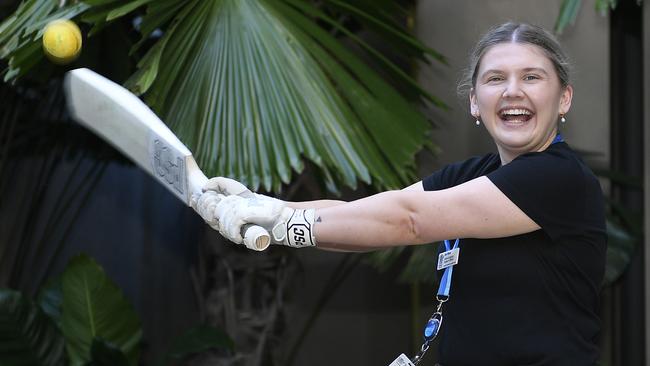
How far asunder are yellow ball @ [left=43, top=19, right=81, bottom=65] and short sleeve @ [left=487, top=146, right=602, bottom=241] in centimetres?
134

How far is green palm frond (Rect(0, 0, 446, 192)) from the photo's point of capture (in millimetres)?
2588

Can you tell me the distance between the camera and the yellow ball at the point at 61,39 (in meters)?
2.45

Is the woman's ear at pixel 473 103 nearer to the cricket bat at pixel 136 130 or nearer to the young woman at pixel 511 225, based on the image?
the young woman at pixel 511 225

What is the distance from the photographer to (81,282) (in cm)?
340

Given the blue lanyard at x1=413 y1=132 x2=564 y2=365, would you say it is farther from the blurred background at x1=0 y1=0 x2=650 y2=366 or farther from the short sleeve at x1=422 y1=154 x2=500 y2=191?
the blurred background at x1=0 y1=0 x2=650 y2=366

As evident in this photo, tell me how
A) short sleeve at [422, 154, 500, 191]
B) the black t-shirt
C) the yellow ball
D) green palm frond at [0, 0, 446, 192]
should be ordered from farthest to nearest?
green palm frond at [0, 0, 446, 192] < the yellow ball < short sleeve at [422, 154, 500, 191] < the black t-shirt

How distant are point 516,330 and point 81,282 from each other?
221 cm

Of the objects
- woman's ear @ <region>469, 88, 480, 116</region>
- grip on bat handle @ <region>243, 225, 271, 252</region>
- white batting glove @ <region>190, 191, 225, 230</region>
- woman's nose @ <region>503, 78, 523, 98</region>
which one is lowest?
grip on bat handle @ <region>243, 225, 271, 252</region>

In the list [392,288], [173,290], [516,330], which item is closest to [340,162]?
[516,330]

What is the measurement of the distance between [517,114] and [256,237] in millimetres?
512

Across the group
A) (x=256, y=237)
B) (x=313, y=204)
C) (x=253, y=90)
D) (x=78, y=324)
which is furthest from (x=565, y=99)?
(x=78, y=324)

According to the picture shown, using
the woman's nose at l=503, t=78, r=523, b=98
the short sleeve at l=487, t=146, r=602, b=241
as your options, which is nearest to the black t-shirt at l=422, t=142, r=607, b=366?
the short sleeve at l=487, t=146, r=602, b=241

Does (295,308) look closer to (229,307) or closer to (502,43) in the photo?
(229,307)

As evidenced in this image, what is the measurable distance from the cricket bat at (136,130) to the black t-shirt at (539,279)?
0.56m
